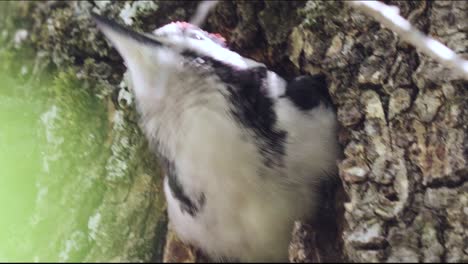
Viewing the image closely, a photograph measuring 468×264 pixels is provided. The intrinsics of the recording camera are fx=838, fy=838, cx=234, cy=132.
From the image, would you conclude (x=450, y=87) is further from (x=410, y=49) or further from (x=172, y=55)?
(x=172, y=55)

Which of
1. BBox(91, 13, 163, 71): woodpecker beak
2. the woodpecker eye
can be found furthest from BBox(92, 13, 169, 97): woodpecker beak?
the woodpecker eye

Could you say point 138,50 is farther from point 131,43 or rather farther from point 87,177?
point 87,177

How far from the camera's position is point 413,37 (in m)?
1.17

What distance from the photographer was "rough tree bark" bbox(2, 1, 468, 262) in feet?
4.36

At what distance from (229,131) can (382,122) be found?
261mm

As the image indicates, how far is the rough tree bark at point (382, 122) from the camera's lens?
1330 millimetres

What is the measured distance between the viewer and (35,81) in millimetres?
1861

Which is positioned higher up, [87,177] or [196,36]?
[196,36]

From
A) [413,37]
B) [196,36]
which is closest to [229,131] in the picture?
[196,36]

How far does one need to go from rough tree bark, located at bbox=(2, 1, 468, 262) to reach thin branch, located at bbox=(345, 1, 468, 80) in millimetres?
187

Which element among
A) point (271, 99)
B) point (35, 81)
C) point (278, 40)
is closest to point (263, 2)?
point (278, 40)

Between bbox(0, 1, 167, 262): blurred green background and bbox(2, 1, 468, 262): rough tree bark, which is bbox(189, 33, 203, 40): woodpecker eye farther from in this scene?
bbox(0, 1, 167, 262): blurred green background

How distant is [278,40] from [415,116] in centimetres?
35

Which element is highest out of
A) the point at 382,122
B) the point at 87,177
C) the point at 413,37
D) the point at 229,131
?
the point at 413,37
